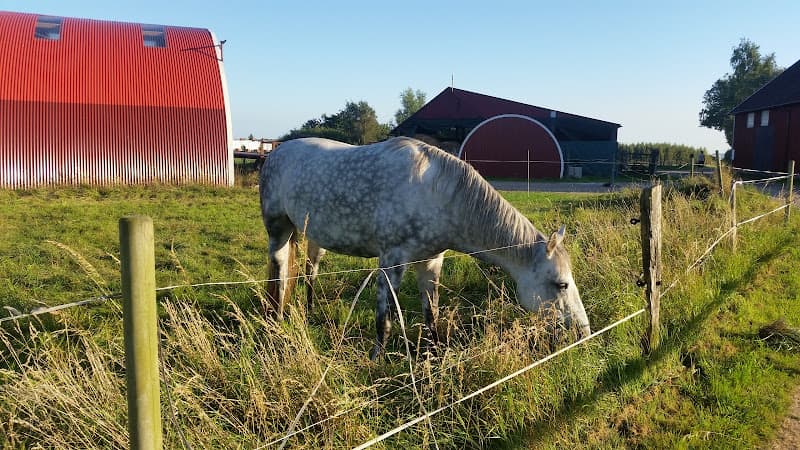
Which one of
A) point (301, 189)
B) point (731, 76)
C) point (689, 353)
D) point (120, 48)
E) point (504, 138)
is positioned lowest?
point (689, 353)

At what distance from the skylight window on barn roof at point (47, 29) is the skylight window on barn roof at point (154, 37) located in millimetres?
2724

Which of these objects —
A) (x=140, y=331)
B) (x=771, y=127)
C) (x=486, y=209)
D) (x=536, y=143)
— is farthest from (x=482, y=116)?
(x=140, y=331)

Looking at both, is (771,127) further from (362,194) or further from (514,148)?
(362,194)

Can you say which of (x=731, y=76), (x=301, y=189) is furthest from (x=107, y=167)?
(x=731, y=76)

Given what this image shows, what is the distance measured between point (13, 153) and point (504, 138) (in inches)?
821

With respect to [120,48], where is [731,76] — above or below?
above

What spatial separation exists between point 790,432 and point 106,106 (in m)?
18.8

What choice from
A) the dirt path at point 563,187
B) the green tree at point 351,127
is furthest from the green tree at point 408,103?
the dirt path at point 563,187

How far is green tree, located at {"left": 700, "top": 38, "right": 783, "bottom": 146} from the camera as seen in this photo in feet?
168

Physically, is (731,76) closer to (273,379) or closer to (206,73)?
(206,73)

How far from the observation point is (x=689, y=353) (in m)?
4.11

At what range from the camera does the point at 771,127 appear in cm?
2628

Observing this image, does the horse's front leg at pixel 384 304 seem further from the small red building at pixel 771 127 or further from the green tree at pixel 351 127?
the green tree at pixel 351 127

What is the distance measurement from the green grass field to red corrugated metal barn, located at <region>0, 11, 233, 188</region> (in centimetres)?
987
